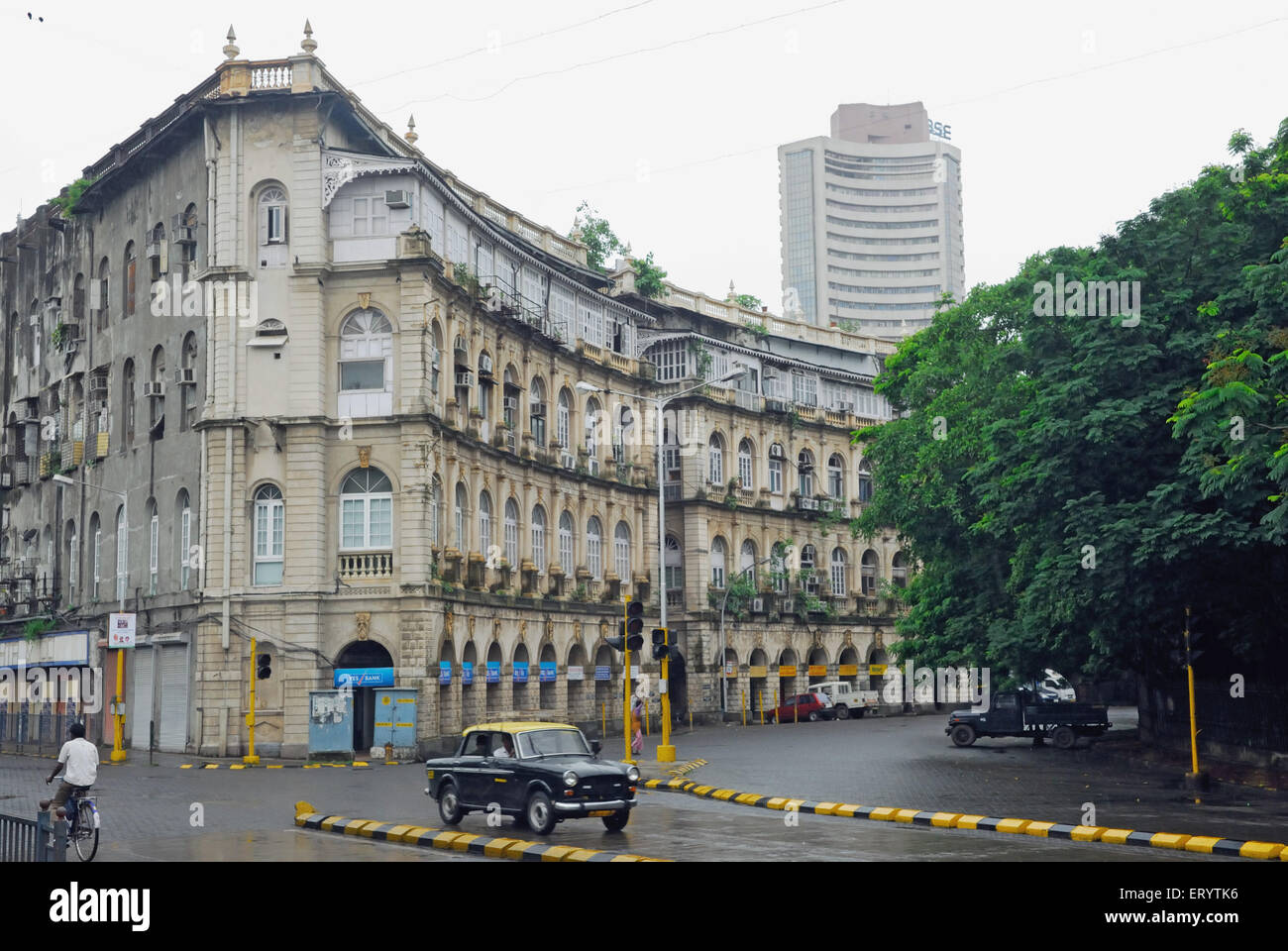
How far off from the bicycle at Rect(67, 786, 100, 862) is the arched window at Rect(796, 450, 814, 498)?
60.9 metres

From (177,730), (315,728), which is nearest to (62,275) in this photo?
(177,730)

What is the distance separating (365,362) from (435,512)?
5.19 m

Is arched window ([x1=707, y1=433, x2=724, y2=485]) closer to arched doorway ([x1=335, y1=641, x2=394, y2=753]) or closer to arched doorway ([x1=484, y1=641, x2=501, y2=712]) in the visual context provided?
arched doorway ([x1=484, y1=641, x2=501, y2=712])

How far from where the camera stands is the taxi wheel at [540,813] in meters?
21.2

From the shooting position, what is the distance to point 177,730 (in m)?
45.7

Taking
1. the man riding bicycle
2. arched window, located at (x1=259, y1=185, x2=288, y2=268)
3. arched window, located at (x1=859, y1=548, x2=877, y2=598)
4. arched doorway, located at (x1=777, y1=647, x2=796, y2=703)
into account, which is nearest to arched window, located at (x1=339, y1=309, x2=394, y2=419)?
arched window, located at (x1=259, y1=185, x2=288, y2=268)

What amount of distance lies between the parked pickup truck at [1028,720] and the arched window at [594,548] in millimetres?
18949

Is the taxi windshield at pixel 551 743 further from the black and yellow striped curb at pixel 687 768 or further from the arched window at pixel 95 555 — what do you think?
the arched window at pixel 95 555

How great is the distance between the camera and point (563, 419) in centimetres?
5875

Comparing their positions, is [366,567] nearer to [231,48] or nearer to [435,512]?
[435,512]

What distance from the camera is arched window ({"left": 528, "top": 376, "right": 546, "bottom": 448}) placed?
5550cm

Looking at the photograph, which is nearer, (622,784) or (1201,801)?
(622,784)
